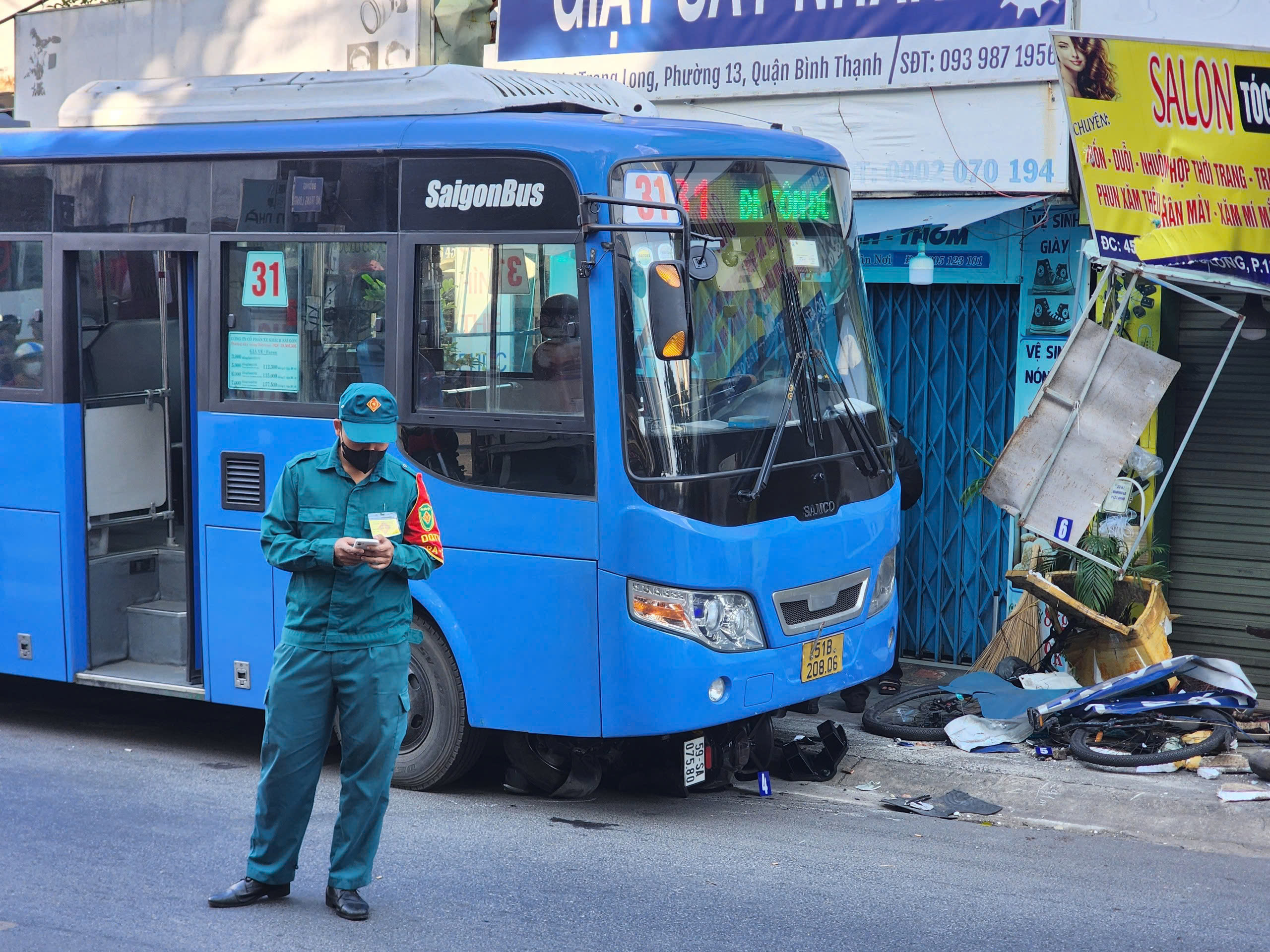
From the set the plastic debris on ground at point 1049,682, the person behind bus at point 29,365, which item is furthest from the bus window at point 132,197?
the plastic debris on ground at point 1049,682

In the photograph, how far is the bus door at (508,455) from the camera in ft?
19.4

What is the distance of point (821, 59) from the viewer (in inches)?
371

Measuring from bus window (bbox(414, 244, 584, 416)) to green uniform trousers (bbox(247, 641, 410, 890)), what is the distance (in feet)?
4.95

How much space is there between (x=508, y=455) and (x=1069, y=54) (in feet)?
11.9

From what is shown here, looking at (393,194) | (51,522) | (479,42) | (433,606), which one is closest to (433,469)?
(433,606)

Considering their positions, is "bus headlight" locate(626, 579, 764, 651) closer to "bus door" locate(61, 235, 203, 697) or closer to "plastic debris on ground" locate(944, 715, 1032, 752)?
"plastic debris on ground" locate(944, 715, 1032, 752)

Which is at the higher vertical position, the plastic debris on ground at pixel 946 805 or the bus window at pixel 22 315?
the bus window at pixel 22 315

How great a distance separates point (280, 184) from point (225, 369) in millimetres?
913

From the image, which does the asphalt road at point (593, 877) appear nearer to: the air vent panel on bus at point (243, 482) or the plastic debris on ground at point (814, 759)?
the plastic debris on ground at point (814, 759)

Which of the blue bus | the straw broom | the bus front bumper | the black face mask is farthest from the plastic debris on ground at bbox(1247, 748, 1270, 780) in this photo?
the black face mask

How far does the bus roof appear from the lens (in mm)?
5922

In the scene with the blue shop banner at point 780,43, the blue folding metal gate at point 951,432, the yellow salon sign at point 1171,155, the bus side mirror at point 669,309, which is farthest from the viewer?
the blue folding metal gate at point 951,432

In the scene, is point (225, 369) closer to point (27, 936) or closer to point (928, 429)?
point (27, 936)

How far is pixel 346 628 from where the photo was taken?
4754 millimetres
